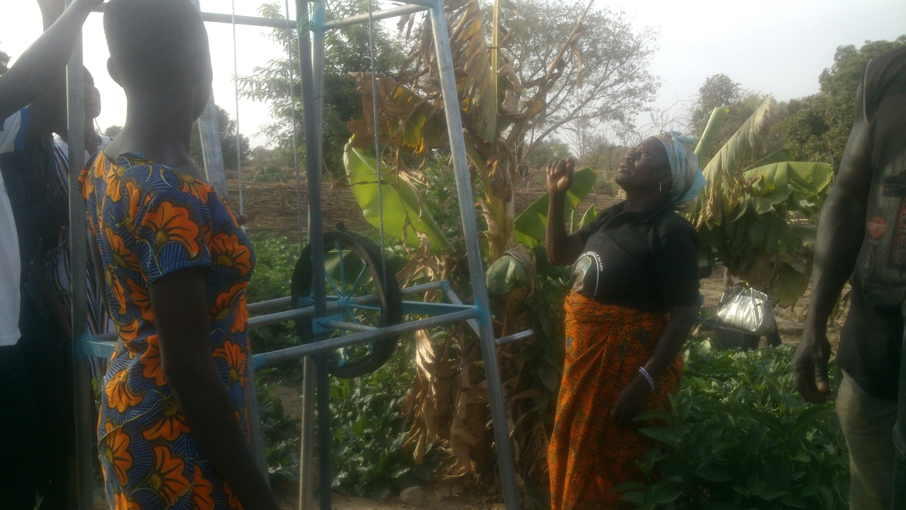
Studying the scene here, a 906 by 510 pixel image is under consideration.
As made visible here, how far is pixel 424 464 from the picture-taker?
12.1 feet

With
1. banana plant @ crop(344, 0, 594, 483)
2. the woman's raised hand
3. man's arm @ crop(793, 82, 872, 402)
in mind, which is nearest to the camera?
man's arm @ crop(793, 82, 872, 402)

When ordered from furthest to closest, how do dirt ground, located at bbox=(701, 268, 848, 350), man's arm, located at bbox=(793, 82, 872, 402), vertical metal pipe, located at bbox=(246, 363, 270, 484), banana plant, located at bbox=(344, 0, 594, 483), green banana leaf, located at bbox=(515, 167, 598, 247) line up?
1. dirt ground, located at bbox=(701, 268, 848, 350)
2. green banana leaf, located at bbox=(515, 167, 598, 247)
3. banana plant, located at bbox=(344, 0, 594, 483)
4. man's arm, located at bbox=(793, 82, 872, 402)
5. vertical metal pipe, located at bbox=(246, 363, 270, 484)

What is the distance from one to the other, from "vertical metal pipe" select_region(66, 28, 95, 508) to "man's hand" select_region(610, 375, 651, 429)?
Result: 1518 mm

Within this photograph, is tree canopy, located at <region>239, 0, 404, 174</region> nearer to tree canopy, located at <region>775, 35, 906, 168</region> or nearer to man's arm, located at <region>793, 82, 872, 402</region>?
man's arm, located at <region>793, 82, 872, 402</region>

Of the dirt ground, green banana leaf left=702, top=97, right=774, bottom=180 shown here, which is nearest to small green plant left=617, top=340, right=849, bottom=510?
green banana leaf left=702, top=97, right=774, bottom=180

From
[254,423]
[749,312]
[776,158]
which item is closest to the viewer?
[254,423]

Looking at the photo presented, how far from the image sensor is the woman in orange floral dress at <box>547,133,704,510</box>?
2.13 m

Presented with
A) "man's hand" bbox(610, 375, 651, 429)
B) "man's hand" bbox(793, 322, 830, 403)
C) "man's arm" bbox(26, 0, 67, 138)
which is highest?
"man's arm" bbox(26, 0, 67, 138)

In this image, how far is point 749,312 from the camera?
6.20 meters

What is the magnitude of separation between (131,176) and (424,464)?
2.99 m

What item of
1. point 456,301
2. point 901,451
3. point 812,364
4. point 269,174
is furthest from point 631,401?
point 269,174

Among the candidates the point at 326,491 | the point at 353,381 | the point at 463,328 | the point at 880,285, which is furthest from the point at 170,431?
the point at 353,381

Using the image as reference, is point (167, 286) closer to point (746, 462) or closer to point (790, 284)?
point (746, 462)

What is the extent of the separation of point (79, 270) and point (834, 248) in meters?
1.87
